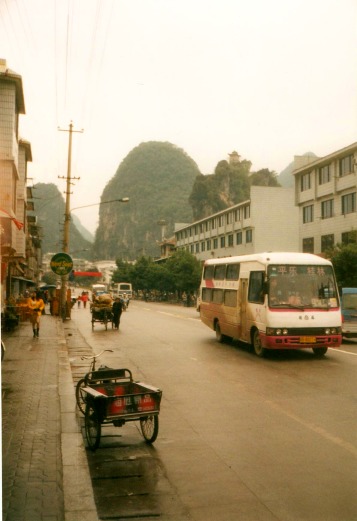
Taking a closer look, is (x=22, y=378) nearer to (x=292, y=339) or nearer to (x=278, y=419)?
(x=278, y=419)

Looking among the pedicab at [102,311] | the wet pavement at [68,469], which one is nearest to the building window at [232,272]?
the wet pavement at [68,469]

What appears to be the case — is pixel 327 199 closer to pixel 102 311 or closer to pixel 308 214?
pixel 308 214

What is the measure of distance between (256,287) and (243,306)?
1.15m

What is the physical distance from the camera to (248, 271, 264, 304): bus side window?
627 inches

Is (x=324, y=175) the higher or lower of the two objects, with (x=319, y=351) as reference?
higher

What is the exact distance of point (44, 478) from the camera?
541 cm

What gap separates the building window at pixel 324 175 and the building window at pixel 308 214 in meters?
2.58

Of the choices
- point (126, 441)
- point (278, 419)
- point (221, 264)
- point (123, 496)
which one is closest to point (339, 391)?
point (278, 419)

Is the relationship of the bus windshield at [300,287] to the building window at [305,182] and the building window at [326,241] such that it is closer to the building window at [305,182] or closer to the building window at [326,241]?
the building window at [326,241]


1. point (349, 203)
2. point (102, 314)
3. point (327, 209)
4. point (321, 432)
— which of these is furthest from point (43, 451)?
point (327, 209)

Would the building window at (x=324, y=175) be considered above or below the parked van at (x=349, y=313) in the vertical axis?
above

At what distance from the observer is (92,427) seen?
705 cm

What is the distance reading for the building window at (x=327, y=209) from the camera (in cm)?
4414

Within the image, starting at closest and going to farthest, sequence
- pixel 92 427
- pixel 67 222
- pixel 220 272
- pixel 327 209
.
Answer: pixel 92 427 → pixel 220 272 → pixel 67 222 → pixel 327 209
